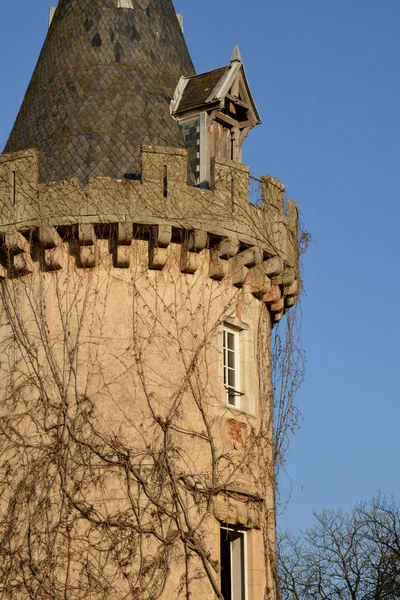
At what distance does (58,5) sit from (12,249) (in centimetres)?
575

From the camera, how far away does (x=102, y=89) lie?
2034 centimetres

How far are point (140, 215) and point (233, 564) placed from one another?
18.0 feet

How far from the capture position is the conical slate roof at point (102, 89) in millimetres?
19641

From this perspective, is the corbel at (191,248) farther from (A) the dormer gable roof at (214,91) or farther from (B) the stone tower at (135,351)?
(A) the dormer gable roof at (214,91)

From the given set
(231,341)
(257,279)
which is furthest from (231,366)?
(257,279)

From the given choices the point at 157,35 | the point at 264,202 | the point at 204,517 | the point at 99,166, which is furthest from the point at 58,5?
the point at 204,517

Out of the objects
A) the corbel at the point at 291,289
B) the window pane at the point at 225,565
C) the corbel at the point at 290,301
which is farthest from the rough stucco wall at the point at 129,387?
the corbel at the point at 290,301

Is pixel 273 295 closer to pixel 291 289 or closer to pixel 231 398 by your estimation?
pixel 291 289

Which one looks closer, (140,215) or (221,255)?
(140,215)

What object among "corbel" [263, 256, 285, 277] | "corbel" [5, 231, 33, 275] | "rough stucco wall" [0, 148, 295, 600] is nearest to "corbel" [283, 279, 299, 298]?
"corbel" [263, 256, 285, 277]

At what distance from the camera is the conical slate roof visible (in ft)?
64.4

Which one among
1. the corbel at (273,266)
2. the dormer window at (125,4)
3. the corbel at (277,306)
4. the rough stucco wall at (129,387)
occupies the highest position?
the dormer window at (125,4)

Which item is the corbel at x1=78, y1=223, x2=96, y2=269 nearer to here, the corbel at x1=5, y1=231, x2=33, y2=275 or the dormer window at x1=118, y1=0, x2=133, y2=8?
the corbel at x1=5, y1=231, x2=33, y2=275

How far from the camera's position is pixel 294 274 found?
20.3m
